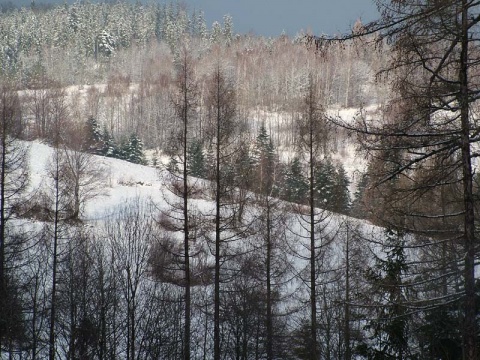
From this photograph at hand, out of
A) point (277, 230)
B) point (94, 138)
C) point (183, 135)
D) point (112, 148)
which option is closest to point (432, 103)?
point (183, 135)

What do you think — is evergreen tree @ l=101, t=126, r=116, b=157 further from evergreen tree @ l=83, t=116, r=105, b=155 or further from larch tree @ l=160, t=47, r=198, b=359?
larch tree @ l=160, t=47, r=198, b=359

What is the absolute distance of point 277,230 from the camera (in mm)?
15961

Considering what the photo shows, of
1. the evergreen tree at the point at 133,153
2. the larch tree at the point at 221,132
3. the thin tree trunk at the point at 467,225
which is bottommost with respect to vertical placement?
the thin tree trunk at the point at 467,225

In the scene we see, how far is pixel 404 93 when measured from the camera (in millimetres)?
5172

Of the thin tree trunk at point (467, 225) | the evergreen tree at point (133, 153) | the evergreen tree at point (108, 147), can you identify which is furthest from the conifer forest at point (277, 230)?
the evergreen tree at point (133, 153)

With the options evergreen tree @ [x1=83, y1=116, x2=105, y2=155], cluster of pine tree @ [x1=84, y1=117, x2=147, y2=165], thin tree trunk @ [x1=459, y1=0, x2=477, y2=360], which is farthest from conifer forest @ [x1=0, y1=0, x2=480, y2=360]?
cluster of pine tree @ [x1=84, y1=117, x2=147, y2=165]

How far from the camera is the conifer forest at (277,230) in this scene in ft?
16.9

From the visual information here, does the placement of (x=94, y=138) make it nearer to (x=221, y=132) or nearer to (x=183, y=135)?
(x=183, y=135)

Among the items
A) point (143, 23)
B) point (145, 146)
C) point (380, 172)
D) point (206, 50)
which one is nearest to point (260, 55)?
point (206, 50)

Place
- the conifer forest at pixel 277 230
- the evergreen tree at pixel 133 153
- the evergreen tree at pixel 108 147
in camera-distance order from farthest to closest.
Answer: the evergreen tree at pixel 108 147 < the evergreen tree at pixel 133 153 < the conifer forest at pixel 277 230

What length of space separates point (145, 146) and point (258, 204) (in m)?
56.6

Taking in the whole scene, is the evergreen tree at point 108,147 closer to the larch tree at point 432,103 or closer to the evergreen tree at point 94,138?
the evergreen tree at point 94,138

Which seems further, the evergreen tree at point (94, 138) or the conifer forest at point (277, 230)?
the evergreen tree at point (94, 138)

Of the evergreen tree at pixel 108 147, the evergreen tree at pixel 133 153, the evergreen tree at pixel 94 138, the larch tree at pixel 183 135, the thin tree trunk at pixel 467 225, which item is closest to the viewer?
the thin tree trunk at pixel 467 225
